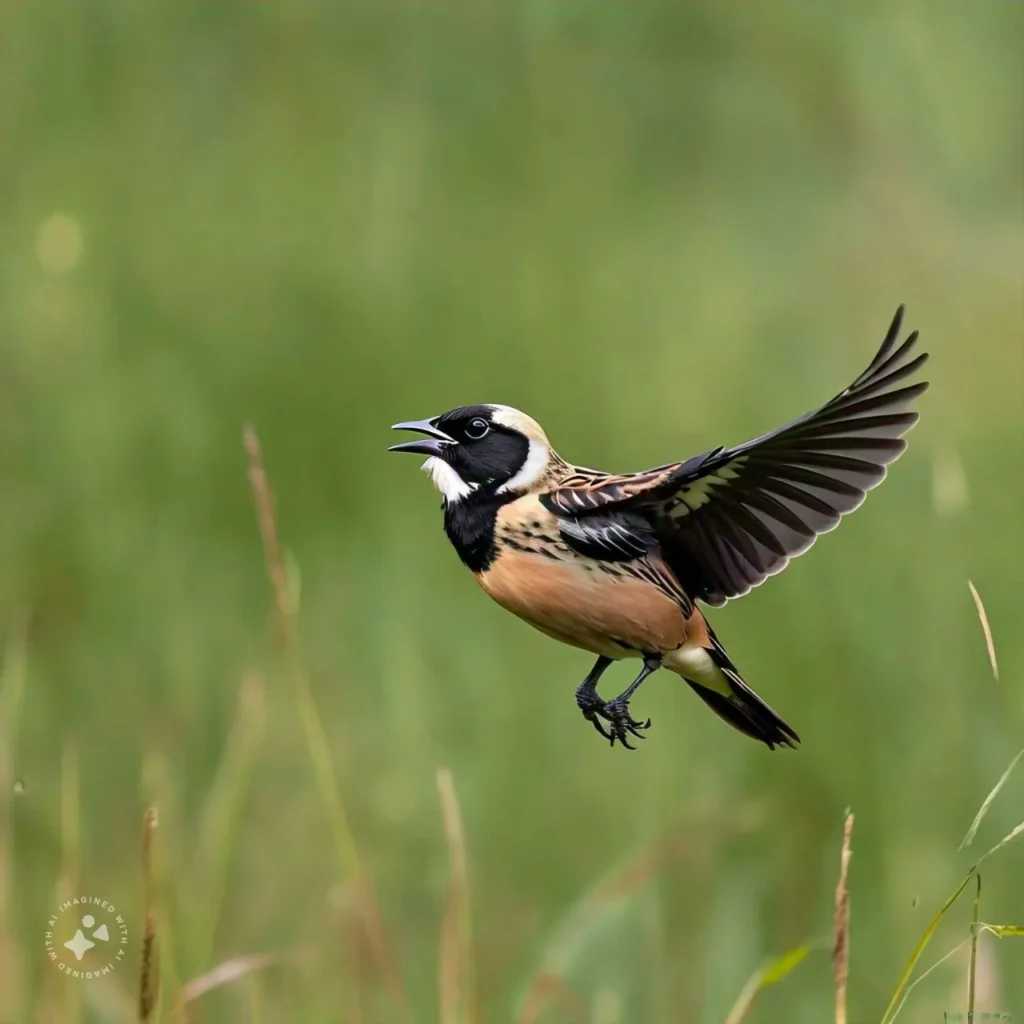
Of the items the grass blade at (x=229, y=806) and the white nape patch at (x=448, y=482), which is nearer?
the white nape patch at (x=448, y=482)

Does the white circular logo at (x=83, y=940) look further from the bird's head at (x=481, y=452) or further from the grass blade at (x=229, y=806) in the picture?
the bird's head at (x=481, y=452)

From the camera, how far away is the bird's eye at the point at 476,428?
5.41 ft

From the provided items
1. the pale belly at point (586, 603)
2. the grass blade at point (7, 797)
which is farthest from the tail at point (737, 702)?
the grass blade at point (7, 797)

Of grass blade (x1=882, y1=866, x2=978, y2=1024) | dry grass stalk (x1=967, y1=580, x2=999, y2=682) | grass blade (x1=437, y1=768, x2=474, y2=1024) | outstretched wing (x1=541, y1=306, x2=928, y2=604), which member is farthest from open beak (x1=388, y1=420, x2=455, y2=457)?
grass blade (x1=437, y1=768, x2=474, y2=1024)

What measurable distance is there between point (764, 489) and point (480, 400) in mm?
4015

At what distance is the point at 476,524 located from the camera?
1.64 m

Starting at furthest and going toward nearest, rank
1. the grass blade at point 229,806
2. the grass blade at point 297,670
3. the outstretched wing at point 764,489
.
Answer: the grass blade at point 229,806
the grass blade at point 297,670
the outstretched wing at point 764,489

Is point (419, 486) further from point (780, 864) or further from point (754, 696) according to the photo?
point (754, 696)

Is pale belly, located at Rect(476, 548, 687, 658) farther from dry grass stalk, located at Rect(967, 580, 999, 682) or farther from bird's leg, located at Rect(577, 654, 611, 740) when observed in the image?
dry grass stalk, located at Rect(967, 580, 999, 682)

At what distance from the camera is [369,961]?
4.46 meters

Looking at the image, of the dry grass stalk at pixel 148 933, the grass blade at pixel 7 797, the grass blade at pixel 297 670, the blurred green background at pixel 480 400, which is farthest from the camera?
the blurred green background at pixel 480 400

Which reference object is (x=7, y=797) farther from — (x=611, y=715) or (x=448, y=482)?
(x=611, y=715)

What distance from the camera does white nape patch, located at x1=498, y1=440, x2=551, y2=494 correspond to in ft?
5.41

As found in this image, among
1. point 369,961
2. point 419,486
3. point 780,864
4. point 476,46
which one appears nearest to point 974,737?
point 780,864
